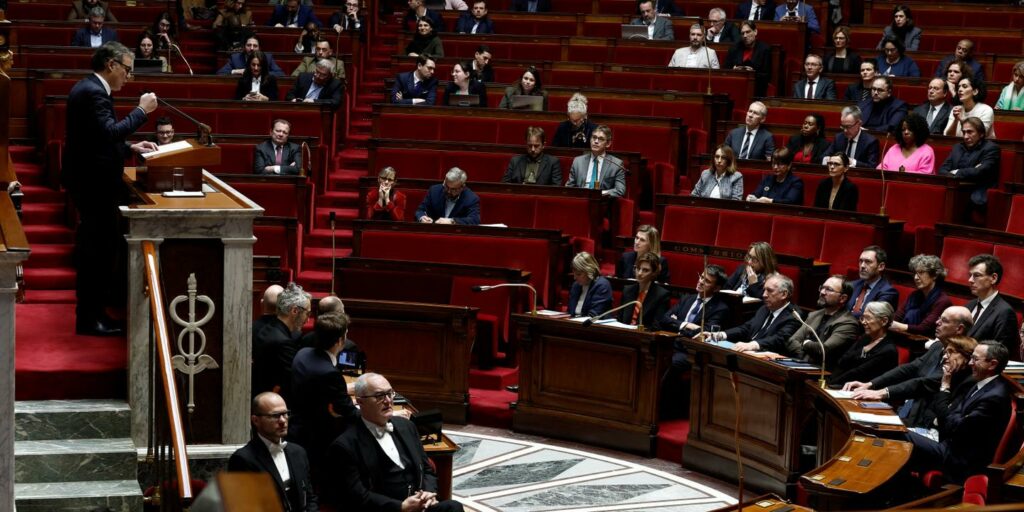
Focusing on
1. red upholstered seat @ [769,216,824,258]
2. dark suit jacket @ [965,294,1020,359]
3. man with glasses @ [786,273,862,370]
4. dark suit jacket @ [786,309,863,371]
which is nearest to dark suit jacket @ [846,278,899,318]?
man with glasses @ [786,273,862,370]

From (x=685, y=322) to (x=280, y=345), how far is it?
2.28m

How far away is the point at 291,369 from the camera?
4652 millimetres

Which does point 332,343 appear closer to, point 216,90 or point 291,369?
point 291,369

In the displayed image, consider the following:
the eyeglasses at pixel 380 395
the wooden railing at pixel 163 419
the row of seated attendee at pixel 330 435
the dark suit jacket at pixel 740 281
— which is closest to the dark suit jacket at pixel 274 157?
the dark suit jacket at pixel 740 281

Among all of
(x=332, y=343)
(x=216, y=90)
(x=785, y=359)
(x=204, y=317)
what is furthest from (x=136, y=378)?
(x=216, y=90)

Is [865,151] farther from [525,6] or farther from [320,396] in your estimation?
[320,396]

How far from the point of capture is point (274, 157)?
7.94m

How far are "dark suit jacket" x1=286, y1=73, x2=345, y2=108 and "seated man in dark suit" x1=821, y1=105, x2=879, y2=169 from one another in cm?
316

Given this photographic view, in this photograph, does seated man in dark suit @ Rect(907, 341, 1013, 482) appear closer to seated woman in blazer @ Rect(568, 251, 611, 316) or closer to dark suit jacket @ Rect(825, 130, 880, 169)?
seated woman in blazer @ Rect(568, 251, 611, 316)

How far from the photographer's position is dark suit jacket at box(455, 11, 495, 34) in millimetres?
10570

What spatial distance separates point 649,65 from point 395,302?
390cm

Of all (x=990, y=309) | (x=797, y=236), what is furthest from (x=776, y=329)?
(x=797, y=236)

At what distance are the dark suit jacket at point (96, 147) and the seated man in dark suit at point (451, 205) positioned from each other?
338cm

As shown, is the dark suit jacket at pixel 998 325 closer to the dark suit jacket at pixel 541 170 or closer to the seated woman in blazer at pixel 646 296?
the seated woman in blazer at pixel 646 296
